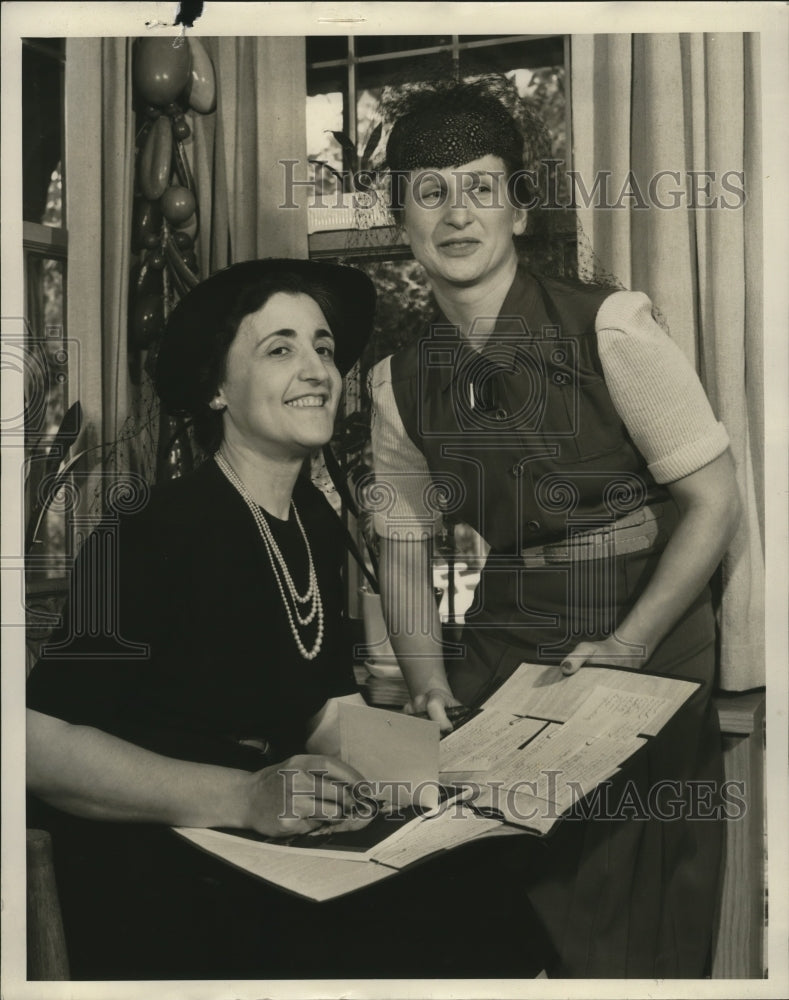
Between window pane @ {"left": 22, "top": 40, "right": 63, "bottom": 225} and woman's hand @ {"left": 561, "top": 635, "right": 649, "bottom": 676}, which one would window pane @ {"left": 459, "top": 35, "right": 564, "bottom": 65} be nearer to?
window pane @ {"left": 22, "top": 40, "right": 63, "bottom": 225}

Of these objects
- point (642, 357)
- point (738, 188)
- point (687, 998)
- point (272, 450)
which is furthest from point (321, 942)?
point (738, 188)

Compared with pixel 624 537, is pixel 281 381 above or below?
above

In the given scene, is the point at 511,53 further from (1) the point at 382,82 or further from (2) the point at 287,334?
(2) the point at 287,334

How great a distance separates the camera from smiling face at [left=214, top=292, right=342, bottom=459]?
1.44 m

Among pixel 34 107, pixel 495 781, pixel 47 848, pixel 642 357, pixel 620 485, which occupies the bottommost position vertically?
pixel 47 848

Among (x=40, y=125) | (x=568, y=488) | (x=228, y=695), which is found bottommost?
(x=228, y=695)

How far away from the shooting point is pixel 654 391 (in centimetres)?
143

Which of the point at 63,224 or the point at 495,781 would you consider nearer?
the point at 495,781

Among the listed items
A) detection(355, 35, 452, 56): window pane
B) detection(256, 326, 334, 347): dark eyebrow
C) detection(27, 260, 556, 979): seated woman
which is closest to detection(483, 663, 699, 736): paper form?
detection(27, 260, 556, 979): seated woman

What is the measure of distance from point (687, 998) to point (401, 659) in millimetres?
695

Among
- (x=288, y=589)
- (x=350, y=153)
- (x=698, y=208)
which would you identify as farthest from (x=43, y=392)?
(x=698, y=208)

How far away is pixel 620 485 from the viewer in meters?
1.44

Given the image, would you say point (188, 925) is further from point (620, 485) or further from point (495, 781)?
point (620, 485)

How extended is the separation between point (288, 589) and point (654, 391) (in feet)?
2.12
